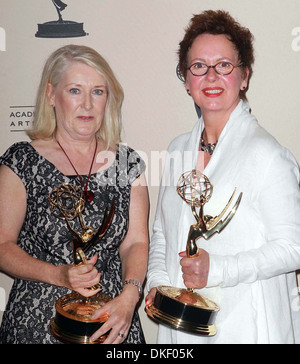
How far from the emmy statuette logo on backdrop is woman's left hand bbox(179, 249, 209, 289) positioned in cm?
128

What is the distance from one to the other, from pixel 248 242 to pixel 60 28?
4.46 ft

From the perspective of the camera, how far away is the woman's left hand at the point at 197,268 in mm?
1620

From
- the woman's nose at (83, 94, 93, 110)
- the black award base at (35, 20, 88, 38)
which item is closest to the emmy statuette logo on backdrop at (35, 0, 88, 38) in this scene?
the black award base at (35, 20, 88, 38)

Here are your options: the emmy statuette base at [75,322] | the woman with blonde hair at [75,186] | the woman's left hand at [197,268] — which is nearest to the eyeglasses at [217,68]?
the woman with blonde hair at [75,186]

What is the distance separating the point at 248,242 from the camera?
1710 mm

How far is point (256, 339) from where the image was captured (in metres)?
1.73

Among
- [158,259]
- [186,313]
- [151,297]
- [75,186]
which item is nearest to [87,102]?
[75,186]

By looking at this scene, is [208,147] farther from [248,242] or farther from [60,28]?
[60,28]

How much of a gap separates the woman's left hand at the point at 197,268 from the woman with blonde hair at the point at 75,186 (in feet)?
0.96

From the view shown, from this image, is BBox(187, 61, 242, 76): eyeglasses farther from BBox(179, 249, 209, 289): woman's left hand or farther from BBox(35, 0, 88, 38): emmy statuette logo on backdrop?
BBox(35, 0, 88, 38): emmy statuette logo on backdrop

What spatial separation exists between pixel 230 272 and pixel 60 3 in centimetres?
149

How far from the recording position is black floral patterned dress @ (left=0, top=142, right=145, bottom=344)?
1.88 m

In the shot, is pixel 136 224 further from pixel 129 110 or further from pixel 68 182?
pixel 129 110
